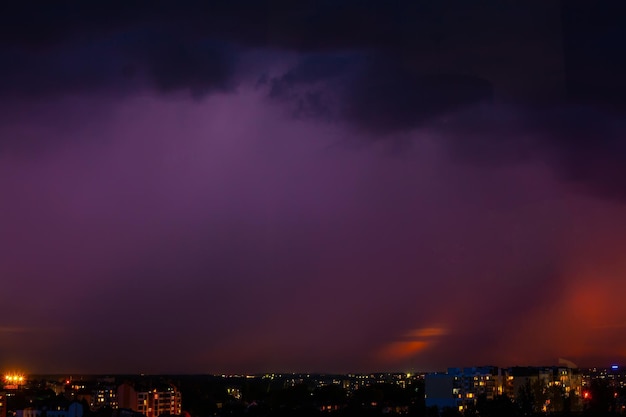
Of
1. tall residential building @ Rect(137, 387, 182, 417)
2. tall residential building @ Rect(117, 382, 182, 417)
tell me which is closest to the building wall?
tall residential building @ Rect(117, 382, 182, 417)

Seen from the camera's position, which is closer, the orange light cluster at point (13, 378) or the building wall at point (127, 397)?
the building wall at point (127, 397)

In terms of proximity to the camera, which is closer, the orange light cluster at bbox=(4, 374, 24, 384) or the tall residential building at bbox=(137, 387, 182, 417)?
the tall residential building at bbox=(137, 387, 182, 417)

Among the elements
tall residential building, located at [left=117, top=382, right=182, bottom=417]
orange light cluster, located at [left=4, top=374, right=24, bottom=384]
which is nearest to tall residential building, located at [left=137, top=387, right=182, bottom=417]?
tall residential building, located at [left=117, top=382, right=182, bottom=417]

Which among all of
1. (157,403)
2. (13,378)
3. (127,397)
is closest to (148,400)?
(157,403)

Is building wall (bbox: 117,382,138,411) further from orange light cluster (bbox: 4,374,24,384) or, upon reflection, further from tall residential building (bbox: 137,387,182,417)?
orange light cluster (bbox: 4,374,24,384)

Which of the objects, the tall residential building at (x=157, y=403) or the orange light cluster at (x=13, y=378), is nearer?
the tall residential building at (x=157, y=403)

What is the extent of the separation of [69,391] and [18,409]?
25.1 ft

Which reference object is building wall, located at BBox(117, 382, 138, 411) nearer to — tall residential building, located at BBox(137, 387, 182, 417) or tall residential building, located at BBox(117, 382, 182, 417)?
tall residential building, located at BBox(117, 382, 182, 417)

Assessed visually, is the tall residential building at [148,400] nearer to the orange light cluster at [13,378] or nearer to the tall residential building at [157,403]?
the tall residential building at [157,403]

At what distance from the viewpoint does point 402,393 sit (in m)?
26.1

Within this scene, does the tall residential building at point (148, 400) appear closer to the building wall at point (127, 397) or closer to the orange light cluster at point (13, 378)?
the building wall at point (127, 397)

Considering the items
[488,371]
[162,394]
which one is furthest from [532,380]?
[162,394]

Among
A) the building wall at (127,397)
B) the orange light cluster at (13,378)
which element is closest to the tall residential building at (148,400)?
the building wall at (127,397)

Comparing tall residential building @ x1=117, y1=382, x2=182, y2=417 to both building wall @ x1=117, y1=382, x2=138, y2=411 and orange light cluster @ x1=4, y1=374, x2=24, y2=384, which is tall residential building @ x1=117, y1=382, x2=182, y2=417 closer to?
building wall @ x1=117, y1=382, x2=138, y2=411
